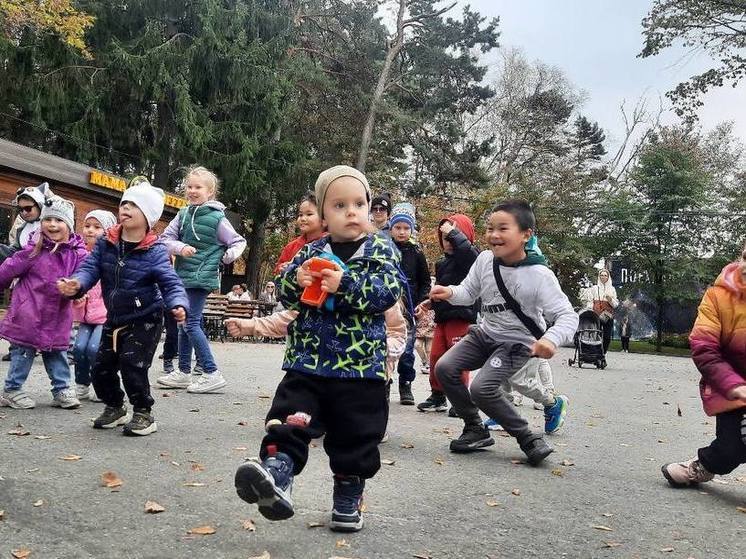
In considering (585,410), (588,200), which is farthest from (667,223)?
(585,410)

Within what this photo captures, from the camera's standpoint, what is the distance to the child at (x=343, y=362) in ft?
11.1

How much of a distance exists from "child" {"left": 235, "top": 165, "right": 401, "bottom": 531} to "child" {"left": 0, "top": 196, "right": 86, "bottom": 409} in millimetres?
3621

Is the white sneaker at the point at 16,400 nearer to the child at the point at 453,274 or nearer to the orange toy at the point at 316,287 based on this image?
the child at the point at 453,274

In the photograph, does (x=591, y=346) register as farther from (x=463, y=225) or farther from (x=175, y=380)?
(x=175, y=380)

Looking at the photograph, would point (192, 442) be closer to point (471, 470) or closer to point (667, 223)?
point (471, 470)

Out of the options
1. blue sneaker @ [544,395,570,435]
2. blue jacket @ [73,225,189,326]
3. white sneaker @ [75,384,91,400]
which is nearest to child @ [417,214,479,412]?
blue sneaker @ [544,395,570,435]

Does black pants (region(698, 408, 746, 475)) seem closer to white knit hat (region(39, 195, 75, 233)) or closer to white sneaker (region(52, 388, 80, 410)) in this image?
white sneaker (region(52, 388, 80, 410))

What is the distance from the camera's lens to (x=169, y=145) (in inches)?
1038

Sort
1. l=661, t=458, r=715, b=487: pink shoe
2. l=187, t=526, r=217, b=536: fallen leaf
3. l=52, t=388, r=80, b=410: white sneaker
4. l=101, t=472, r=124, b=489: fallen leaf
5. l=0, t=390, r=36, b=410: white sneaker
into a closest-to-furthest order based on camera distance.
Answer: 1. l=187, t=526, r=217, b=536: fallen leaf
2. l=101, t=472, r=124, b=489: fallen leaf
3. l=661, t=458, r=715, b=487: pink shoe
4. l=0, t=390, r=36, b=410: white sneaker
5. l=52, t=388, r=80, b=410: white sneaker

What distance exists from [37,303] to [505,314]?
3862 mm

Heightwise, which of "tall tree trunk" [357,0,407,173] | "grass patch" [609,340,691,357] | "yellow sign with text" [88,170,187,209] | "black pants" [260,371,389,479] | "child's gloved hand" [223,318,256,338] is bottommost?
"grass patch" [609,340,691,357]

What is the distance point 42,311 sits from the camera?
6.39m

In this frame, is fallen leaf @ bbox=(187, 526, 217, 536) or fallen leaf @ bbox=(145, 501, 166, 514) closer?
fallen leaf @ bbox=(187, 526, 217, 536)

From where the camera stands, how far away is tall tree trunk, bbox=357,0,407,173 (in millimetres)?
34250
